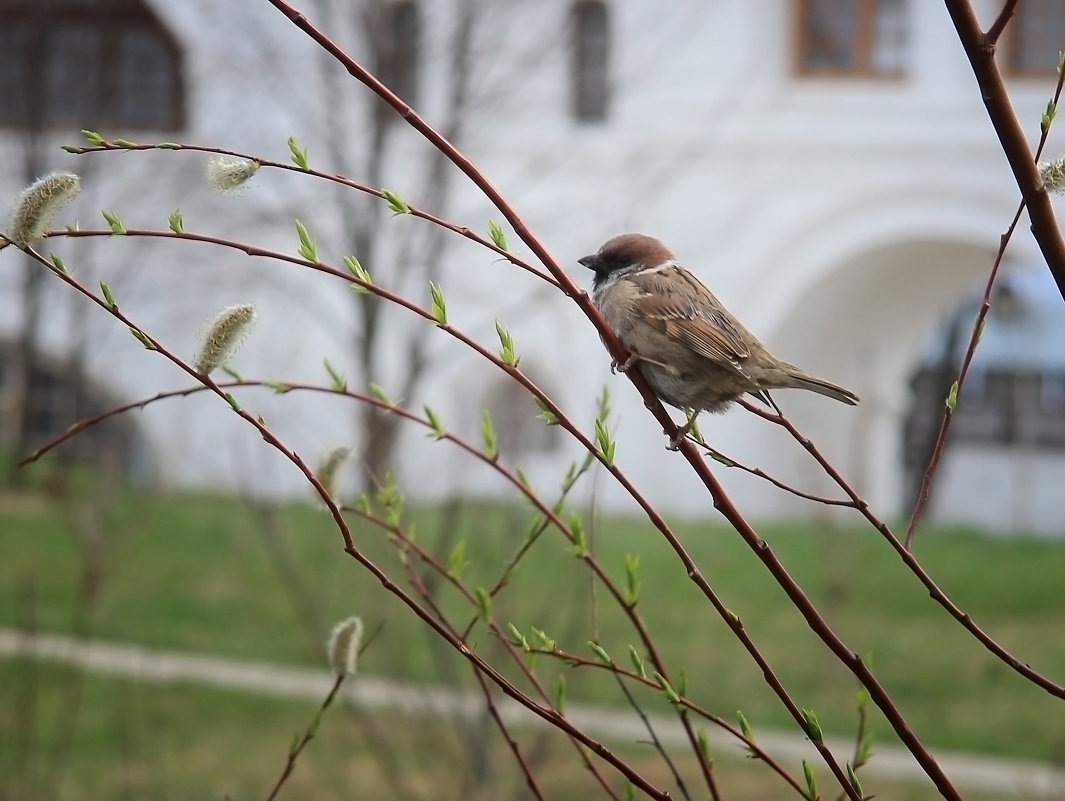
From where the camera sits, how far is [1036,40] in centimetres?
1229

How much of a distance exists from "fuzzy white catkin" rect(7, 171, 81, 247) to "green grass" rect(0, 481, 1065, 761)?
3.95 m

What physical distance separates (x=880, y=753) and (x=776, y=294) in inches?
240


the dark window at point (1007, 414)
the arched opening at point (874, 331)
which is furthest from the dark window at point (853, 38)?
the dark window at point (1007, 414)

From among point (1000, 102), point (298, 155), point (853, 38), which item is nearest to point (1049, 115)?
point (1000, 102)

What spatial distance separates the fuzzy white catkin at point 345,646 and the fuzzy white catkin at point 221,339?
34cm

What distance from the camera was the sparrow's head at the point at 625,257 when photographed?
2.43m

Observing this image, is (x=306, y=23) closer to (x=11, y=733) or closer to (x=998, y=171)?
(x=11, y=733)

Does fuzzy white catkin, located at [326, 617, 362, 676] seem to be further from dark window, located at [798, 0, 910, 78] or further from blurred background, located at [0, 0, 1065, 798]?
dark window, located at [798, 0, 910, 78]

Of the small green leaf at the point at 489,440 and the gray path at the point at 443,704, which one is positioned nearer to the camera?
the small green leaf at the point at 489,440

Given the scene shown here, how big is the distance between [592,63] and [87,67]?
14.6 ft

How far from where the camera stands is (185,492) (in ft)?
41.8

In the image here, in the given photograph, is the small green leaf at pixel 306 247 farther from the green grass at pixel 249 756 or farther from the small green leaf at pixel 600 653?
the green grass at pixel 249 756

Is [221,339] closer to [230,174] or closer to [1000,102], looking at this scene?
[230,174]

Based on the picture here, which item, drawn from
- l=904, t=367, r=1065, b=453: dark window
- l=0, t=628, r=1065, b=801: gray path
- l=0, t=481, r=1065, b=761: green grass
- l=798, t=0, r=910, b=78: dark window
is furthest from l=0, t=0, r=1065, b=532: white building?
l=0, t=628, r=1065, b=801: gray path
